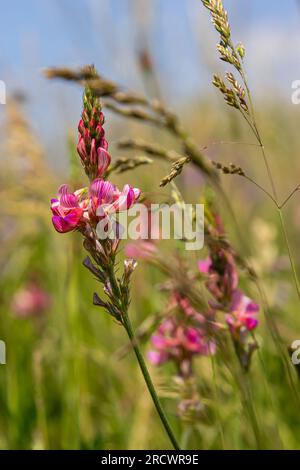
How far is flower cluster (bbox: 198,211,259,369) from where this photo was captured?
3.90ft

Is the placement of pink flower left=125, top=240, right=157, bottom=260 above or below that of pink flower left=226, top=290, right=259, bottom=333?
above

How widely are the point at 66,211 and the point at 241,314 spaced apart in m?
0.45

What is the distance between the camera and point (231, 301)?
121cm

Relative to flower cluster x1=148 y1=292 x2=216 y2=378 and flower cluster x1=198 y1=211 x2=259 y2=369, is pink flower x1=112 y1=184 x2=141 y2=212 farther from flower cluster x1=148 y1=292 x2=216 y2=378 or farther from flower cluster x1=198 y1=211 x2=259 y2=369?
flower cluster x1=148 y1=292 x2=216 y2=378

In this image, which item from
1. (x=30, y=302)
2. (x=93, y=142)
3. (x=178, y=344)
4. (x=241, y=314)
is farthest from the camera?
(x=30, y=302)

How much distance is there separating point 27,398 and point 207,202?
1.33 meters

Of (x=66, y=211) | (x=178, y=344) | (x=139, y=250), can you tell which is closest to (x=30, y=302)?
(x=178, y=344)

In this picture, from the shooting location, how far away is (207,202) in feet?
3.92

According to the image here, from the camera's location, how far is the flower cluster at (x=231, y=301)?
3.90 feet

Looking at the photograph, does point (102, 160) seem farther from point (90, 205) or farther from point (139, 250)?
point (139, 250)

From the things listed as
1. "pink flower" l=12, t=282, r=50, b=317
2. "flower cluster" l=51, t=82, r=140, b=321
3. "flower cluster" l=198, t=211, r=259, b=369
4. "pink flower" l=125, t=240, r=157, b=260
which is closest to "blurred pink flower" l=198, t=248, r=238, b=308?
"flower cluster" l=198, t=211, r=259, b=369

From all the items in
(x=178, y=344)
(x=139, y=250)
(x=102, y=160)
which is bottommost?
(x=178, y=344)

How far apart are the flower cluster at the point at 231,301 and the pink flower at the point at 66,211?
349 millimetres

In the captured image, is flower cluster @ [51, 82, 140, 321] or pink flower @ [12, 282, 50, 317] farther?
pink flower @ [12, 282, 50, 317]
